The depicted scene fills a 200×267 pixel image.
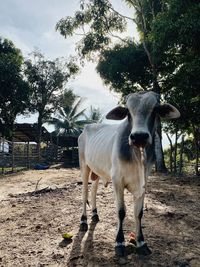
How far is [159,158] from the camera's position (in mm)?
16344

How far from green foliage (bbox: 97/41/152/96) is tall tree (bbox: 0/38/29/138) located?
6.66m

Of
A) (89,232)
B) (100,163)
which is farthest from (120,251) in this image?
(100,163)

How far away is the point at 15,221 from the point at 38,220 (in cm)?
39

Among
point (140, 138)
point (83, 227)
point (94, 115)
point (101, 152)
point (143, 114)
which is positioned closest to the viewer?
point (140, 138)

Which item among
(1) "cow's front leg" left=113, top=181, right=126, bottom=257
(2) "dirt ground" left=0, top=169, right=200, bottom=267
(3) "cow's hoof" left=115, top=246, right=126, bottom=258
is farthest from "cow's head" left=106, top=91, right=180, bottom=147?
(2) "dirt ground" left=0, top=169, right=200, bottom=267

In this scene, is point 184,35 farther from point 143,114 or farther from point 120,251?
point 120,251

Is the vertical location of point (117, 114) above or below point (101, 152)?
above

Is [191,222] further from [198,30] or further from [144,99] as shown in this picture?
[198,30]

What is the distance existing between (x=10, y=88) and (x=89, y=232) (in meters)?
19.9

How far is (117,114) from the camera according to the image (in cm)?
408

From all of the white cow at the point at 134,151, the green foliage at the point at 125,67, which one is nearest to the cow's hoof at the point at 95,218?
the white cow at the point at 134,151

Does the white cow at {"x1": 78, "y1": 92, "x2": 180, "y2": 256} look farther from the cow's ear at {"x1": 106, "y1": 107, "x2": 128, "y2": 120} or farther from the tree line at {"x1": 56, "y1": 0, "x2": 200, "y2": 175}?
the tree line at {"x1": 56, "y1": 0, "x2": 200, "y2": 175}

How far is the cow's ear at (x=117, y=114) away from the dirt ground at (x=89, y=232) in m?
1.57

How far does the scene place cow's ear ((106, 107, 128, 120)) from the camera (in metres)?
4.03
